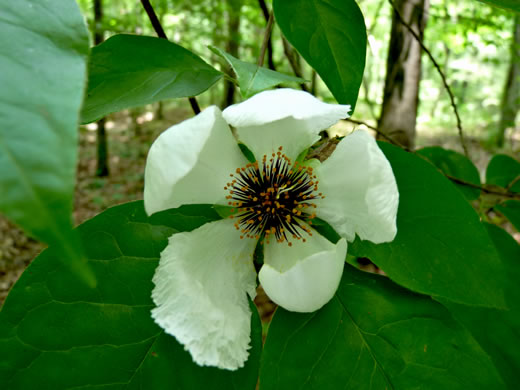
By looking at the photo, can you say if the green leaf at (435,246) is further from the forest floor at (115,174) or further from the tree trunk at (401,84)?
the forest floor at (115,174)

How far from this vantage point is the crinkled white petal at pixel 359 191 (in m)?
0.47

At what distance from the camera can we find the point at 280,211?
2.21 feet

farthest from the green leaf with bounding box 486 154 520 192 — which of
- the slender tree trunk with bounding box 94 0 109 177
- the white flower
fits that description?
the slender tree trunk with bounding box 94 0 109 177

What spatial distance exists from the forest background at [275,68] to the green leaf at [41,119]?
24cm

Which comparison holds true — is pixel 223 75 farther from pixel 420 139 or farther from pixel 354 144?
pixel 420 139

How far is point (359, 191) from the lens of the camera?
21.0 inches

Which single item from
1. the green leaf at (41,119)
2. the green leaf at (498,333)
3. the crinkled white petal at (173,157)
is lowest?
the green leaf at (498,333)

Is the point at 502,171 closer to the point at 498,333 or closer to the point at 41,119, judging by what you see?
the point at 498,333

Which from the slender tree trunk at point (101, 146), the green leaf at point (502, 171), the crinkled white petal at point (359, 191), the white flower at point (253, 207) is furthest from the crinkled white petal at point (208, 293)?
the slender tree trunk at point (101, 146)

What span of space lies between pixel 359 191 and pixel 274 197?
18 centimetres

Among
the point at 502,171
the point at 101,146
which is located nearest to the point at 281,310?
the point at 502,171

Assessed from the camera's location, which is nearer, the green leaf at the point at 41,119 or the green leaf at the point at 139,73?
the green leaf at the point at 41,119

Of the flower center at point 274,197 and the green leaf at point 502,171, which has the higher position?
the flower center at point 274,197

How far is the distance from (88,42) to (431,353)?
53 centimetres
